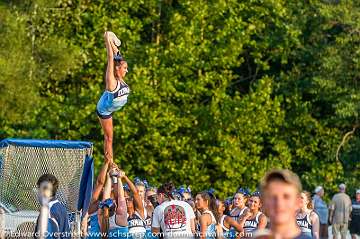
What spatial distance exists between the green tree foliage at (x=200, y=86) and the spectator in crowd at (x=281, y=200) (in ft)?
94.4

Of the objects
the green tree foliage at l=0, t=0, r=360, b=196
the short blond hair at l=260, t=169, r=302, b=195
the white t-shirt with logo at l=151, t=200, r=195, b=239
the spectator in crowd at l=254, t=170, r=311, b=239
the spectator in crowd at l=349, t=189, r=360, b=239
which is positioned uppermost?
the green tree foliage at l=0, t=0, r=360, b=196

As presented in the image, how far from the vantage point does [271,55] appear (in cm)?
3966

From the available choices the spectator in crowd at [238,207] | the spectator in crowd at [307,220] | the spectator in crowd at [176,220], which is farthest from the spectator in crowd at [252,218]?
the spectator in crowd at [176,220]

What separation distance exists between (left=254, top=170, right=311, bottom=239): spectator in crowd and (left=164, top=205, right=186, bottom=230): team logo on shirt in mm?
9128

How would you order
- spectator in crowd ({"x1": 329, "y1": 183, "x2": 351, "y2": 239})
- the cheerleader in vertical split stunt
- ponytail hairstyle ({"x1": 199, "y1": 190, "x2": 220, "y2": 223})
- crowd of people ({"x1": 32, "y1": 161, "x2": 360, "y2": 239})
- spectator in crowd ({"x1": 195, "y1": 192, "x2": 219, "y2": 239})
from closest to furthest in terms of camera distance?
the cheerleader in vertical split stunt < crowd of people ({"x1": 32, "y1": 161, "x2": 360, "y2": 239}) < spectator in crowd ({"x1": 195, "y1": 192, "x2": 219, "y2": 239}) < ponytail hairstyle ({"x1": 199, "y1": 190, "x2": 220, "y2": 223}) < spectator in crowd ({"x1": 329, "y1": 183, "x2": 351, "y2": 239})

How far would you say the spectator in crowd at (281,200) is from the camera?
6.85 m

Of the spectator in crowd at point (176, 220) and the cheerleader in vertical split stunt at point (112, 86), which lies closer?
the cheerleader in vertical split stunt at point (112, 86)

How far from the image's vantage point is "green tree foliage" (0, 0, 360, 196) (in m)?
36.7

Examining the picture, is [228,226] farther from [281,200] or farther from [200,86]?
[200,86]

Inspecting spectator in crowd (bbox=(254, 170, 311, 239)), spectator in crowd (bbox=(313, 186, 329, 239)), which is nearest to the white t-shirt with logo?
spectator in crowd (bbox=(254, 170, 311, 239))

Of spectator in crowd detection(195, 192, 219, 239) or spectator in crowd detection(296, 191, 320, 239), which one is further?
spectator in crowd detection(296, 191, 320, 239)

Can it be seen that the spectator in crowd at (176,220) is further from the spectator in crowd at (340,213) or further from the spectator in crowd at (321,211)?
the spectator in crowd at (321,211)

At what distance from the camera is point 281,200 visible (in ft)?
22.5

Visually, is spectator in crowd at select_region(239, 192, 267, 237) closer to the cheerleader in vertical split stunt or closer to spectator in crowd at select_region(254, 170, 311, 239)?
the cheerleader in vertical split stunt
